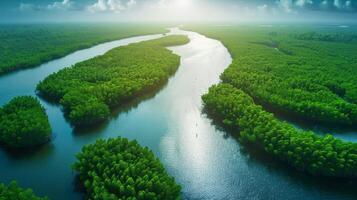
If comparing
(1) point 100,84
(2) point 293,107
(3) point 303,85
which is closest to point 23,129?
(1) point 100,84

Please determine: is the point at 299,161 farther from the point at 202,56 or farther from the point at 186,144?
the point at 202,56

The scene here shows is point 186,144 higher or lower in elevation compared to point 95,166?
lower

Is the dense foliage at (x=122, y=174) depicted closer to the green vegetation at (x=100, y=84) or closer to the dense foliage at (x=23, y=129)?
the dense foliage at (x=23, y=129)

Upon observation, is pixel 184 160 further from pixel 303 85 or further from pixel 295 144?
pixel 303 85

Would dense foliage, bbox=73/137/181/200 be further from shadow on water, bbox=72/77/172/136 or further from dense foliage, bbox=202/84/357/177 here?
dense foliage, bbox=202/84/357/177

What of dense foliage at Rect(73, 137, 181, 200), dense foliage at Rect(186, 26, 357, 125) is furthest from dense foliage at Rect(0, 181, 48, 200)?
dense foliage at Rect(186, 26, 357, 125)

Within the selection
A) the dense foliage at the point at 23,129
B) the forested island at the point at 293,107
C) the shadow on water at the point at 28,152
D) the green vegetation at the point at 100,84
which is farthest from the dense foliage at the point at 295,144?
the dense foliage at the point at 23,129

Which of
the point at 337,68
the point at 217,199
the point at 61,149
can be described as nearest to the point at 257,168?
the point at 217,199
